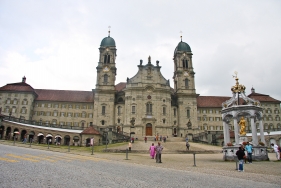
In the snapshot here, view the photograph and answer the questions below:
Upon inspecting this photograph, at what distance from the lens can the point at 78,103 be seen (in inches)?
2972

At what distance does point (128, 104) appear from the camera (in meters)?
66.6

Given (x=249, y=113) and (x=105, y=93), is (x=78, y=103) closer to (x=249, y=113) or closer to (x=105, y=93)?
(x=105, y=93)

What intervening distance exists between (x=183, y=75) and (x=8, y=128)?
1959 inches

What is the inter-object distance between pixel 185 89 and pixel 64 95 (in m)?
39.1

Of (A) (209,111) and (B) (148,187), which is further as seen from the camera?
(A) (209,111)

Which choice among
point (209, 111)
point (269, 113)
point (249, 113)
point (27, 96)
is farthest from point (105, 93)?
point (269, 113)

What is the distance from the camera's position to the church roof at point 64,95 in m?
75.4

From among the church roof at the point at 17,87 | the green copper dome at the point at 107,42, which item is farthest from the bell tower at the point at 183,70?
the church roof at the point at 17,87

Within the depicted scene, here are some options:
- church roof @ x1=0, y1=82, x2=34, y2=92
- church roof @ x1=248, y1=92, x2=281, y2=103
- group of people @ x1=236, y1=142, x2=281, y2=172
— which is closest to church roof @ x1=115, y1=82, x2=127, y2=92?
church roof @ x1=0, y1=82, x2=34, y2=92

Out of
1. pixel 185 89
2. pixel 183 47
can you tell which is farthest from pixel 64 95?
pixel 183 47

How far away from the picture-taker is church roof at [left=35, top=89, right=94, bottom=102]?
75438mm

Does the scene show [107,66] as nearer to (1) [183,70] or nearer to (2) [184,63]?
(1) [183,70]

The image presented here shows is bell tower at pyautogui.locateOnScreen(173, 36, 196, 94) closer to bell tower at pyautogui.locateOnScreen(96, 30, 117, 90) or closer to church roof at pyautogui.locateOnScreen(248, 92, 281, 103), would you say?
bell tower at pyautogui.locateOnScreen(96, 30, 117, 90)

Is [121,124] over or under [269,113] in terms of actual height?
under
